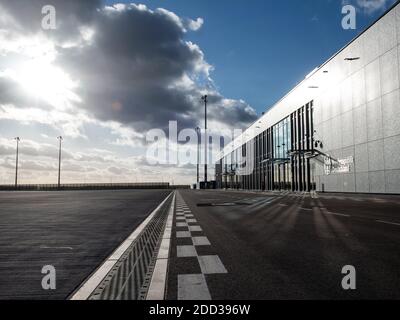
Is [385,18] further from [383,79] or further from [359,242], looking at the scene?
[359,242]

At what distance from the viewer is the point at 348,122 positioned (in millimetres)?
37375

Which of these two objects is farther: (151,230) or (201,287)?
(151,230)

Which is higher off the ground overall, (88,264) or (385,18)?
(385,18)

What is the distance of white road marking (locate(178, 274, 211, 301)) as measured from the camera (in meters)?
4.00

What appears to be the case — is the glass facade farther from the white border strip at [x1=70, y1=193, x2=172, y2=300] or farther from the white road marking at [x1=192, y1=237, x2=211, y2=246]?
the white border strip at [x1=70, y1=193, x2=172, y2=300]

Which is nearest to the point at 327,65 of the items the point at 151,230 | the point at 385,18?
the point at 385,18

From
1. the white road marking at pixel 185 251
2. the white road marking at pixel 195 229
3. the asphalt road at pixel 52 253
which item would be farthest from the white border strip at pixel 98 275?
the white road marking at pixel 195 229

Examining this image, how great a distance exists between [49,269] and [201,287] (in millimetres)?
2247

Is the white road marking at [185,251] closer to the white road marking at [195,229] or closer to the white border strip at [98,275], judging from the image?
the white border strip at [98,275]

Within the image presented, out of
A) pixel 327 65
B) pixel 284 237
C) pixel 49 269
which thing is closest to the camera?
pixel 49 269

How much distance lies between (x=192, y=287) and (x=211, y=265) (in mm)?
1183

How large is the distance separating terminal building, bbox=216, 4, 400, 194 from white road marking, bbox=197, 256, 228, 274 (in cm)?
2788
